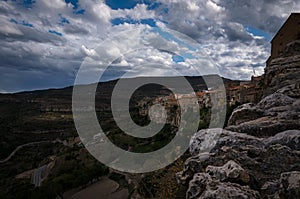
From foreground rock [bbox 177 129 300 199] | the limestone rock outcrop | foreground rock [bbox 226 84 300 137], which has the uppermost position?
the limestone rock outcrop

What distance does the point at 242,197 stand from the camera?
4.12 meters

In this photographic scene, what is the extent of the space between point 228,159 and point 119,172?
35253mm

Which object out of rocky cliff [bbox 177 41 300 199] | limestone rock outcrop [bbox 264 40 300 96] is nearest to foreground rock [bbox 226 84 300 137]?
rocky cliff [bbox 177 41 300 199]

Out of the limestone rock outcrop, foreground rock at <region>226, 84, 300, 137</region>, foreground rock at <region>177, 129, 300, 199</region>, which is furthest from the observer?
the limestone rock outcrop

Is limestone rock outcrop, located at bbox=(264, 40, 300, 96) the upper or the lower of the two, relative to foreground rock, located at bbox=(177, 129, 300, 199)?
upper

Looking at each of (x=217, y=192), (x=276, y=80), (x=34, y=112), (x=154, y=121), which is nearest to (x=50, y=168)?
(x=154, y=121)

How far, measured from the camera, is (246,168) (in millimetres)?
5113

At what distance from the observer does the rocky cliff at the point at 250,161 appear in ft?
14.3

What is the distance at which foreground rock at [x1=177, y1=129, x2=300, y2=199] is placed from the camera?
4301 mm

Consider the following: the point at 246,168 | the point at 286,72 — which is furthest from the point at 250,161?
the point at 286,72

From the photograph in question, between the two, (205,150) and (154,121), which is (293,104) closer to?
(205,150)

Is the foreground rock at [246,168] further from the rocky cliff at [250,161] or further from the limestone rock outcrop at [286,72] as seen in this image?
the limestone rock outcrop at [286,72]

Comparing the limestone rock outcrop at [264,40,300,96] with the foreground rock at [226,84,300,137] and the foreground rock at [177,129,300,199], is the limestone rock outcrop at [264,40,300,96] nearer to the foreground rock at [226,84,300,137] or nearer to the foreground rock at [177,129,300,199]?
the foreground rock at [226,84,300,137]

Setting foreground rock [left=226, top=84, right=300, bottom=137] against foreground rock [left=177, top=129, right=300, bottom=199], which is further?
foreground rock [left=226, top=84, right=300, bottom=137]
